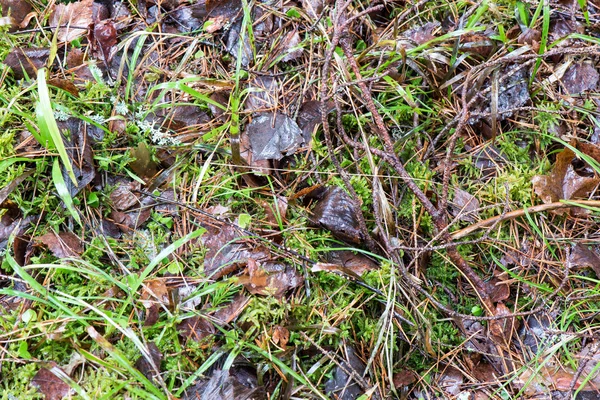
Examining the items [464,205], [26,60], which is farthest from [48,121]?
[464,205]

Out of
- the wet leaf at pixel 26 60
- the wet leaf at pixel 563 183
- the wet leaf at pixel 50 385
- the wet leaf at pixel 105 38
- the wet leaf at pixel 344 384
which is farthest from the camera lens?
the wet leaf at pixel 105 38

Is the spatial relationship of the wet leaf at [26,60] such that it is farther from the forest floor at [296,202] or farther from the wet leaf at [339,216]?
the wet leaf at [339,216]

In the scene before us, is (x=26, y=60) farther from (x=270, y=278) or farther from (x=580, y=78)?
(x=580, y=78)

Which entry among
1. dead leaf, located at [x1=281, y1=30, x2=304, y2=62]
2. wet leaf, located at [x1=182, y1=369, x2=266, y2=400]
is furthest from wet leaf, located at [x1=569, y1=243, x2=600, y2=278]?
dead leaf, located at [x1=281, y1=30, x2=304, y2=62]

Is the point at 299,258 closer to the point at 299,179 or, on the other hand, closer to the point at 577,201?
the point at 299,179

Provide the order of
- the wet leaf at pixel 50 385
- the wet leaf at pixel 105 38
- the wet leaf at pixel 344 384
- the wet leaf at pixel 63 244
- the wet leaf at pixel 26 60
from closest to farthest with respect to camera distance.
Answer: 1. the wet leaf at pixel 50 385
2. the wet leaf at pixel 344 384
3. the wet leaf at pixel 63 244
4. the wet leaf at pixel 26 60
5. the wet leaf at pixel 105 38

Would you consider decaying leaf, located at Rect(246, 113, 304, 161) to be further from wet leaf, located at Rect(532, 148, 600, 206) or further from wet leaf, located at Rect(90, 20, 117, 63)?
wet leaf, located at Rect(532, 148, 600, 206)

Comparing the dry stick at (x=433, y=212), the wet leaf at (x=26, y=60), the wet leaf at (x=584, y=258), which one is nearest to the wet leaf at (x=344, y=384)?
the dry stick at (x=433, y=212)
